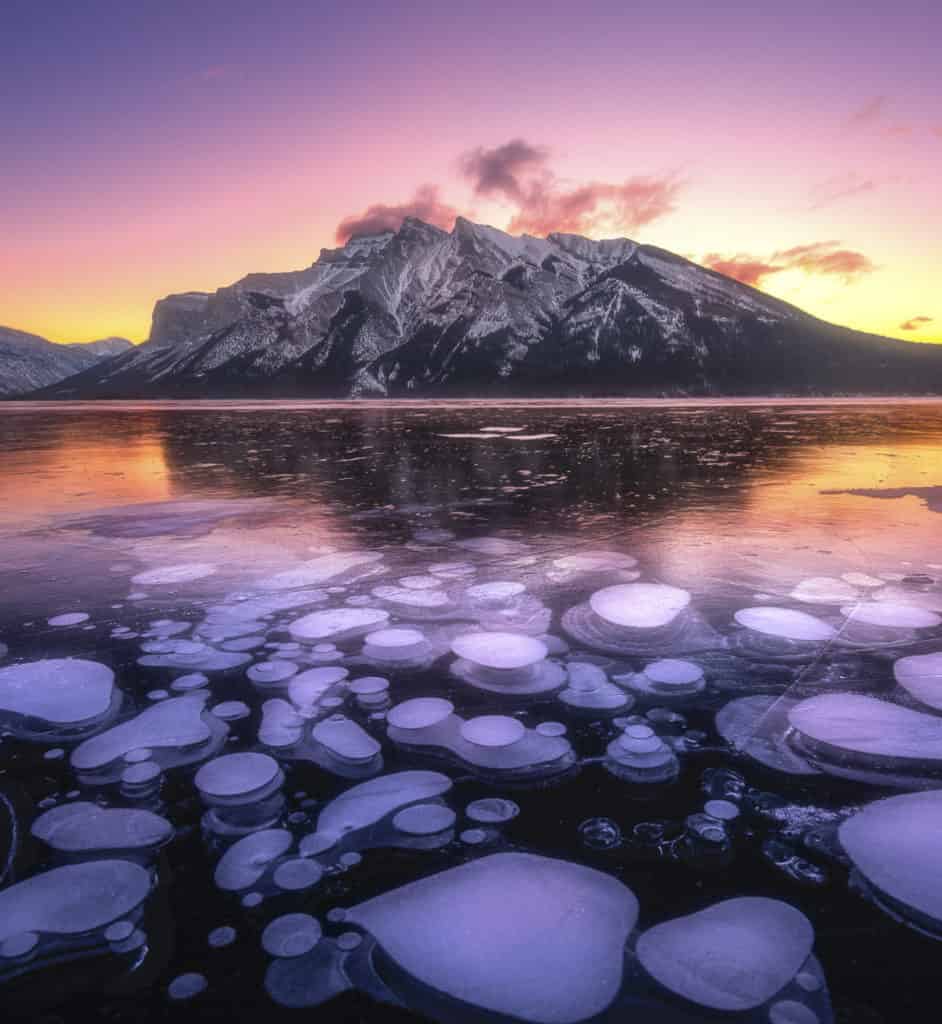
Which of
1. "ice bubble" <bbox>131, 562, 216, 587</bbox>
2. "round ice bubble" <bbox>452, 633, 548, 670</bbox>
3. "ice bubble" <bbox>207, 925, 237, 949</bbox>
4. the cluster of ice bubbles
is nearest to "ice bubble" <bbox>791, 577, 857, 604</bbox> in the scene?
the cluster of ice bubbles

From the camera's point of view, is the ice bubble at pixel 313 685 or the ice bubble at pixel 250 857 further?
the ice bubble at pixel 313 685

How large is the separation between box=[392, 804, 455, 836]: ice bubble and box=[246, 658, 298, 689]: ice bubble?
1636mm

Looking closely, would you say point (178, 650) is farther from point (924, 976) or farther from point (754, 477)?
point (754, 477)

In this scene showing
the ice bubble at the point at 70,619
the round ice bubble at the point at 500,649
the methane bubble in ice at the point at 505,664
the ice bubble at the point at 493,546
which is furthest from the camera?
the ice bubble at the point at 493,546

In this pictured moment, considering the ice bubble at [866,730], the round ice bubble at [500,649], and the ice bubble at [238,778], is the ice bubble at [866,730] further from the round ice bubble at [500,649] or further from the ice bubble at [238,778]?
the ice bubble at [238,778]

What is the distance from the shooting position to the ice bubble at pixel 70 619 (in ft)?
17.8

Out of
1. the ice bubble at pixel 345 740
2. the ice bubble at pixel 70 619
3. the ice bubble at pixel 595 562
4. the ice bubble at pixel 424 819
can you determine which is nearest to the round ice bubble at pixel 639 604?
the ice bubble at pixel 595 562

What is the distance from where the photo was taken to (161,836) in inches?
110

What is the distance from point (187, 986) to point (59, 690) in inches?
106

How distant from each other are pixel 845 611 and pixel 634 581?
1803mm

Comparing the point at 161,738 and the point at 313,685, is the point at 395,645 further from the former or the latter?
the point at 161,738

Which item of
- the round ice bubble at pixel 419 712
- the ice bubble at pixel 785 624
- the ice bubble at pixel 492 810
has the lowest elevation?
the ice bubble at pixel 492 810

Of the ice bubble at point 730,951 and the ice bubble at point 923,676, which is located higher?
the ice bubble at point 923,676

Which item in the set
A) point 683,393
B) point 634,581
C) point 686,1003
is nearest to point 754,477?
point 634,581
